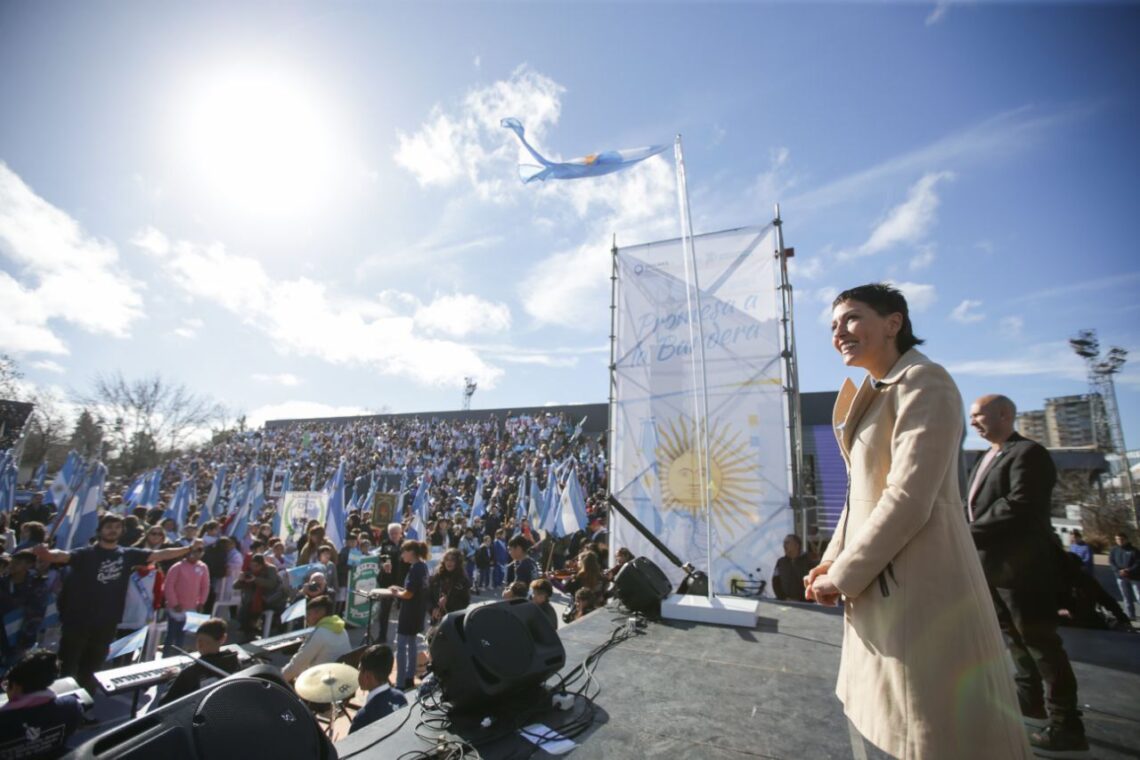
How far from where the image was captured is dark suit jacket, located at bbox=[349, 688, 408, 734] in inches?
140

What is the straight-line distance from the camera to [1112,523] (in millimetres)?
18734

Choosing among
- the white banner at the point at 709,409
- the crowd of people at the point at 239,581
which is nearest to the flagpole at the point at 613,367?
the white banner at the point at 709,409

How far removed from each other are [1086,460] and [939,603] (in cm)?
4094

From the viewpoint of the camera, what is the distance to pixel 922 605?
1.47m

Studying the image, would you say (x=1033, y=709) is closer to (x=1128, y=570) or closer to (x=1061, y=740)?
(x=1061, y=740)

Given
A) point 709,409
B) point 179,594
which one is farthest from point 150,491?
point 709,409

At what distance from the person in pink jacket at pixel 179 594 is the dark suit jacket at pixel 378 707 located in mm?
4660

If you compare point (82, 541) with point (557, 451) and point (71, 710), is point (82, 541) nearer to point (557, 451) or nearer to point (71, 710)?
point (71, 710)

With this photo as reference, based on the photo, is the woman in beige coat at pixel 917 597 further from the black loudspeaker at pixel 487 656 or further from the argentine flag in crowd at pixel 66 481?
the argentine flag in crowd at pixel 66 481

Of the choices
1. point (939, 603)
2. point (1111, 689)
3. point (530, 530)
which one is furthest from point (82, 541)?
point (1111, 689)

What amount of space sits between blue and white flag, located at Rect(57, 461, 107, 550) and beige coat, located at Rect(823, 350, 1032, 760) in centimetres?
1224

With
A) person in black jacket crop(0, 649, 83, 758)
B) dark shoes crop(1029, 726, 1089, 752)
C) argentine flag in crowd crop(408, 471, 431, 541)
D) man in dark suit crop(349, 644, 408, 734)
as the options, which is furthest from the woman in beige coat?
argentine flag in crowd crop(408, 471, 431, 541)

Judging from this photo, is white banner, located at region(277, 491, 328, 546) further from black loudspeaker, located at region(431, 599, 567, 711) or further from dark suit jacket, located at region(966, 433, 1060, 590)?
dark suit jacket, located at region(966, 433, 1060, 590)

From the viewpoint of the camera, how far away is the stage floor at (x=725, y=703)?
234cm
